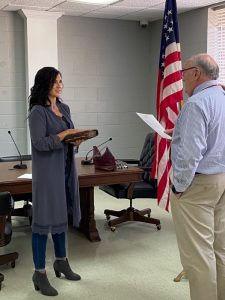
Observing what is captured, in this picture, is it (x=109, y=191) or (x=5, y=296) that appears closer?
(x=5, y=296)

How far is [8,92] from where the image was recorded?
5.91 metres

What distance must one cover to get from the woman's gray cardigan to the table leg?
1.21m

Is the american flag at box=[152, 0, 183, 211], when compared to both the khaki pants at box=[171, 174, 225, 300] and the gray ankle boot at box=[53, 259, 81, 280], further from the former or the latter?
the khaki pants at box=[171, 174, 225, 300]

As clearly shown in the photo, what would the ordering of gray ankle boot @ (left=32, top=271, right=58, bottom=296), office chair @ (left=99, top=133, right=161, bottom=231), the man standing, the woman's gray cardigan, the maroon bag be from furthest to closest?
office chair @ (left=99, top=133, right=161, bottom=231)
the maroon bag
gray ankle boot @ (left=32, top=271, right=58, bottom=296)
the woman's gray cardigan
the man standing

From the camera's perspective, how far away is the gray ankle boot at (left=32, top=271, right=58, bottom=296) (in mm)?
2881

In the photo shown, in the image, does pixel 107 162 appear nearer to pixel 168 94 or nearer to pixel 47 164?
pixel 168 94

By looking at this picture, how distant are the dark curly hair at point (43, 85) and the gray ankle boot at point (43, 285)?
1192mm

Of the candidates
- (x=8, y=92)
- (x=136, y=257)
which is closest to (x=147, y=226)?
(x=136, y=257)

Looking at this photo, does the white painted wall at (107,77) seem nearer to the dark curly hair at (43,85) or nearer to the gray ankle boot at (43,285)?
the dark curly hair at (43,85)

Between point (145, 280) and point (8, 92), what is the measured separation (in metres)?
3.71

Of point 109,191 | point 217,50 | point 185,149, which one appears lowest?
point 109,191

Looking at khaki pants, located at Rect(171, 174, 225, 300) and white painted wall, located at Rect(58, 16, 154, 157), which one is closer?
khaki pants, located at Rect(171, 174, 225, 300)

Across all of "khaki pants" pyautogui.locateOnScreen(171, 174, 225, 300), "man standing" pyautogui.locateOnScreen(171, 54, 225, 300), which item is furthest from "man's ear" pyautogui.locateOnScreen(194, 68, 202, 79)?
"khaki pants" pyautogui.locateOnScreen(171, 174, 225, 300)

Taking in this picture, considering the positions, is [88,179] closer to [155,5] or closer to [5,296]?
[5,296]
